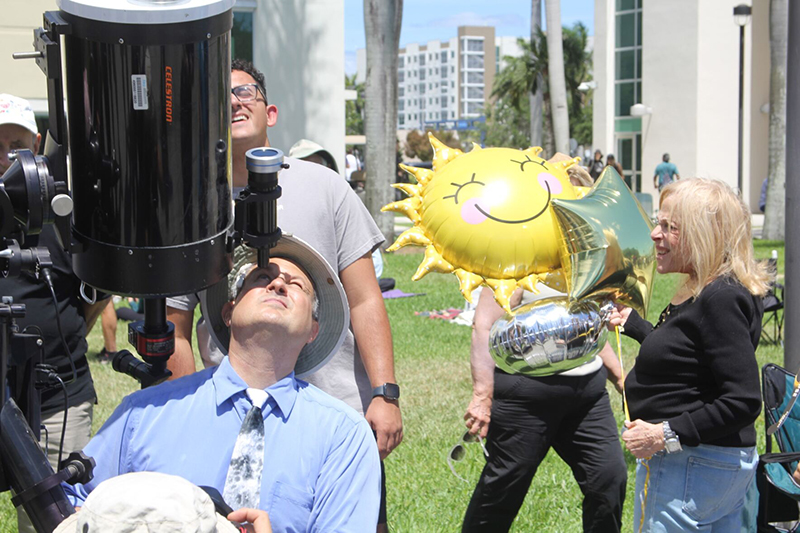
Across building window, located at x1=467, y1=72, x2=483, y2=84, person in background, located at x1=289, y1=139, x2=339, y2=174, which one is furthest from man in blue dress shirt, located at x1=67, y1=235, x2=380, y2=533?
building window, located at x1=467, y1=72, x2=483, y2=84

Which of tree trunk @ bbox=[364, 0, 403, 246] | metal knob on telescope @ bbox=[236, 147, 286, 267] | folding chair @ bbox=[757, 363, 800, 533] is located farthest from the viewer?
tree trunk @ bbox=[364, 0, 403, 246]

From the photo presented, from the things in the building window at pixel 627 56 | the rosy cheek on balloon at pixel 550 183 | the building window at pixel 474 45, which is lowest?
the rosy cheek on balloon at pixel 550 183

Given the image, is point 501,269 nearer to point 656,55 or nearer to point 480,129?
point 656,55

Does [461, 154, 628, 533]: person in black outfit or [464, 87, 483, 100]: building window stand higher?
[464, 87, 483, 100]: building window

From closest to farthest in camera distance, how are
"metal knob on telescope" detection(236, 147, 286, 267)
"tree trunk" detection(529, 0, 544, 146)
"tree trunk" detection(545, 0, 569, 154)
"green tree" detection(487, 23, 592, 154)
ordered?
"metal knob on telescope" detection(236, 147, 286, 267)
"tree trunk" detection(545, 0, 569, 154)
"tree trunk" detection(529, 0, 544, 146)
"green tree" detection(487, 23, 592, 154)

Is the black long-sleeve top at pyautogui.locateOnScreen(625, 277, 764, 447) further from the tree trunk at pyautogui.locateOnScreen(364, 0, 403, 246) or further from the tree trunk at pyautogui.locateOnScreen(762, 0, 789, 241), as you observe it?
the tree trunk at pyautogui.locateOnScreen(762, 0, 789, 241)

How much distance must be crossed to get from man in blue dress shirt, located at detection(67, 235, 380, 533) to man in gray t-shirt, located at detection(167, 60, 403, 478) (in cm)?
54

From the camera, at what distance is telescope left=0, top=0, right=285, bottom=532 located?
1.79m

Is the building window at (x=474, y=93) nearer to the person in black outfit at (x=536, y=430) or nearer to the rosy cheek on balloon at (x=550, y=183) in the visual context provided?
the person in black outfit at (x=536, y=430)

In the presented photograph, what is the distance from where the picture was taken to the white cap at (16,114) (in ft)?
11.2

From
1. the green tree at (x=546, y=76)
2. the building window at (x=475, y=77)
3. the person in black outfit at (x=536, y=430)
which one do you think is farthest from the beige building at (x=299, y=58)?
the building window at (x=475, y=77)

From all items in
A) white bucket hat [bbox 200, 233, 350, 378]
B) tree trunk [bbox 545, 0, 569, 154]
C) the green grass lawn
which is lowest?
the green grass lawn

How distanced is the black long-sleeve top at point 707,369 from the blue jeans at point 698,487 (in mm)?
62

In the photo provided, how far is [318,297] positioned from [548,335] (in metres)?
0.74
